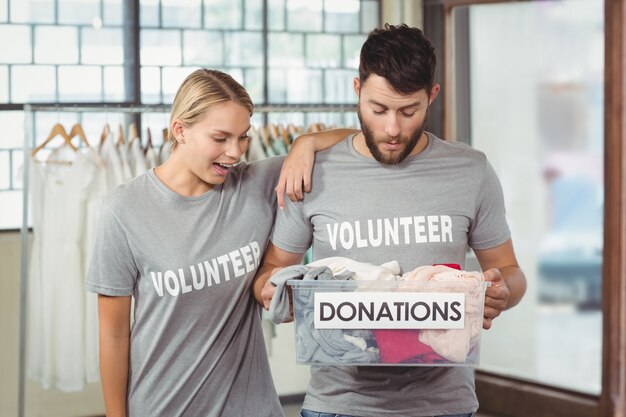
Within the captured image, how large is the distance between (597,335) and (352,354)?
5652 millimetres

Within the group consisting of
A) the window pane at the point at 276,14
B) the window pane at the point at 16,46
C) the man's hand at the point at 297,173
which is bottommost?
the man's hand at the point at 297,173

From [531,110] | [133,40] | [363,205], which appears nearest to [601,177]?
[531,110]

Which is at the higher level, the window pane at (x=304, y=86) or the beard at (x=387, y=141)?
the window pane at (x=304, y=86)

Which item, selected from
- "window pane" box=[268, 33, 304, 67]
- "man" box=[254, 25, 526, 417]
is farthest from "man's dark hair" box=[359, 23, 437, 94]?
"window pane" box=[268, 33, 304, 67]

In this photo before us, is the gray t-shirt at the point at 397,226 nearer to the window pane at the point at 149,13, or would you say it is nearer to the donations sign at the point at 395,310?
the donations sign at the point at 395,310

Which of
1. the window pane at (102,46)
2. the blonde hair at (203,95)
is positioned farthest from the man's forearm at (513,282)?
the window pane at (102,46)

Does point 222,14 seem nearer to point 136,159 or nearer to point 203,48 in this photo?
point 203,48

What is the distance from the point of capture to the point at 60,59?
4410 millimetres

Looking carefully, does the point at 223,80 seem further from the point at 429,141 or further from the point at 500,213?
the point at 500,213

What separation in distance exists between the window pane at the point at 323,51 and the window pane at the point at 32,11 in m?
1.25

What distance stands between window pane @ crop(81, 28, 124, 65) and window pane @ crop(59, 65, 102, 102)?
0.05 metres

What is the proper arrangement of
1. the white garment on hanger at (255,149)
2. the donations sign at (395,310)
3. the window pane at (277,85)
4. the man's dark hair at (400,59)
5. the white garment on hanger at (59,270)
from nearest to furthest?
the donations sign at (395,310)
the man's dark hair at (400,59)
the white garment on hanger at (59,270)
the white garment on hanger at (255,149)
the window pane at (277,85)

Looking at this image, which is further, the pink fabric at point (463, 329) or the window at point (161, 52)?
the window at point (161, 52)

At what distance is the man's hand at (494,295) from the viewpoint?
1.76 metres
